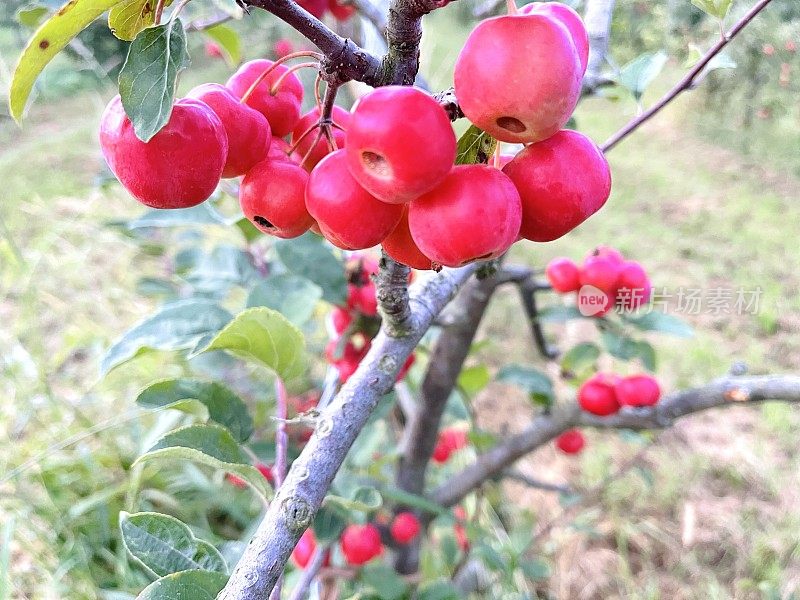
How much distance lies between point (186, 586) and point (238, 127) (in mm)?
285

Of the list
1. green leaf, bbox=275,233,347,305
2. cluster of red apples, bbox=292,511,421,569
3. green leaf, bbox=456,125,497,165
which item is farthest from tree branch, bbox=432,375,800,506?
green leaf, bbox=456,125,497,165

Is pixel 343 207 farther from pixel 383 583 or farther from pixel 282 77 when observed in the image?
pixel 383 583

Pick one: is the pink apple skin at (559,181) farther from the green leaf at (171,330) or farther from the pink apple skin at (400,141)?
the green leaf at (171,330)

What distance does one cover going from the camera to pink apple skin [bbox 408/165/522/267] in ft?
0.95

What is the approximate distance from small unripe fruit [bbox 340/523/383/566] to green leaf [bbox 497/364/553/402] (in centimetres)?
37

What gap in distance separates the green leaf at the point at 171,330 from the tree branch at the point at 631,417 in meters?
0.56

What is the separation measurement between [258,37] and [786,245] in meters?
2.47

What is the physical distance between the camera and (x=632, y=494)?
149 cm

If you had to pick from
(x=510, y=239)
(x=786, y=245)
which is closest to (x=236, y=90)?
(x=510, y=239)

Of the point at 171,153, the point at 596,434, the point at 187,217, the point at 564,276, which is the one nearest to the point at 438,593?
the point at 564,276

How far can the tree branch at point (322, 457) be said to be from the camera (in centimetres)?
30

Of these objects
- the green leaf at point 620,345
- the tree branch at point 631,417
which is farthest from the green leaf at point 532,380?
the green leaf at point 620,345

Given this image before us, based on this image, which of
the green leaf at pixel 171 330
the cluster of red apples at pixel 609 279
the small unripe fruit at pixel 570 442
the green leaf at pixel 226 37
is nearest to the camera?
the green leaf at pixel 171 330

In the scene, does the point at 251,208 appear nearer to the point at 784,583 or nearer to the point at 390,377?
the point at 390,377
